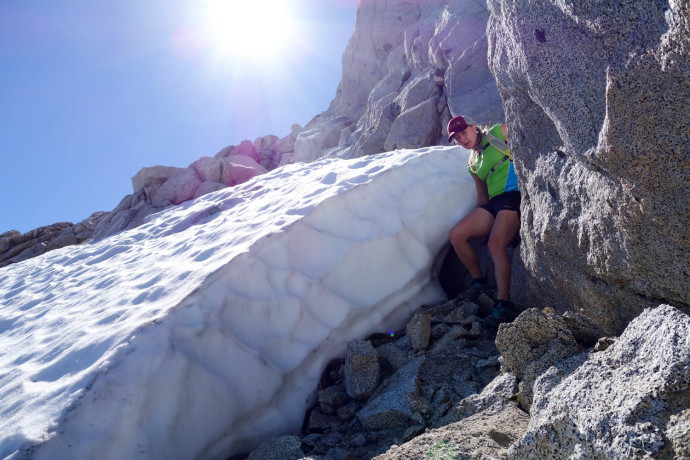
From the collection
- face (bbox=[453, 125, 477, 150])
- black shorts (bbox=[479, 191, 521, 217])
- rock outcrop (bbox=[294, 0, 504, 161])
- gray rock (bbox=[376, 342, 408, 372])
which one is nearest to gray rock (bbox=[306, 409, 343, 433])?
gray rock (bbox=[376, 342, 408, 372])

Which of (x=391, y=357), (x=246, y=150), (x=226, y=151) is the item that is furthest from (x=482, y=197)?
(x=226, y=151)

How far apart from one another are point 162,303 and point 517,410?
2233mm

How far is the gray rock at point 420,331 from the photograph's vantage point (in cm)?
317

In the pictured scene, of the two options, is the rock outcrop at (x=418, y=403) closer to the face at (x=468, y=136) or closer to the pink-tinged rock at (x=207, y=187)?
the face at (x=468, y=136)

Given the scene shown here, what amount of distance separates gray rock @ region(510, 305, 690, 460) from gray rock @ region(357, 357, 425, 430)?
92 centimetres

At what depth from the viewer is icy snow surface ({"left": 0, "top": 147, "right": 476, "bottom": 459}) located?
93.3 inches

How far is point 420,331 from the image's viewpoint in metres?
3.19

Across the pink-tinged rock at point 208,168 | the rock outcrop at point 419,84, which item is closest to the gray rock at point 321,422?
the rock outcrop at point 419,84

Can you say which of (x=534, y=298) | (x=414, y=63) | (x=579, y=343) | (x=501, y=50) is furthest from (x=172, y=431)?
(x=414, y=63)

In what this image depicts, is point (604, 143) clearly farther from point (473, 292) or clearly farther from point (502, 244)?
point (473, 292)

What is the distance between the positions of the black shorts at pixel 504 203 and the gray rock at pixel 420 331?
122 centimetres

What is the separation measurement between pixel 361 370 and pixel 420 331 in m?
0.54

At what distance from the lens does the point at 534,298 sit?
3148 mm

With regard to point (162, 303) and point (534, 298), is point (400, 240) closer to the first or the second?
point (534, 298)
